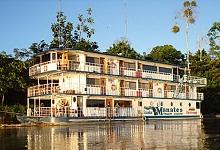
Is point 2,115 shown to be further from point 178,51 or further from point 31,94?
point 178,51

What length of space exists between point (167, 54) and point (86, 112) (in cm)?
5362

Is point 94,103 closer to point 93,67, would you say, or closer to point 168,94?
point 93,67

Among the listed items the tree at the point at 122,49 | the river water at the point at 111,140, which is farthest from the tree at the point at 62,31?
the river water at the point at 111,140

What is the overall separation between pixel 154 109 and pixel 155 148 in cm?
3053

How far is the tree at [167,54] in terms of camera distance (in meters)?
89.1

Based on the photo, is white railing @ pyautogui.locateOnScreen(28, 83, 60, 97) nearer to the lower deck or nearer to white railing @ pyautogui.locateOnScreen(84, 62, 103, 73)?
the lower deck

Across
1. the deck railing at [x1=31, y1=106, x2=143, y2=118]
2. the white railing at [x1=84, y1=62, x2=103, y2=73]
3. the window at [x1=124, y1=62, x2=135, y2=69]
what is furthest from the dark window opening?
the white railing at [x1=84, y1=62, x2=103, y2=73]

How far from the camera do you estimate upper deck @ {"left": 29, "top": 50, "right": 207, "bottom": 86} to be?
133ft

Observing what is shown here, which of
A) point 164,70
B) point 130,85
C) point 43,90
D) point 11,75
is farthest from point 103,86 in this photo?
point 164,70

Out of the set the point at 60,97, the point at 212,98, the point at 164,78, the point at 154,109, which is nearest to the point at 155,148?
the point at 60,97

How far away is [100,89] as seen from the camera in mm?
42531

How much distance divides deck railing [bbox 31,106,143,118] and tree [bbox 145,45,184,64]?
1807 inches

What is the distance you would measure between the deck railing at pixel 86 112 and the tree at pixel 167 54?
45.9 metres

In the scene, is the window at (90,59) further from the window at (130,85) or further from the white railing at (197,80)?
the white railing at (197,80)
